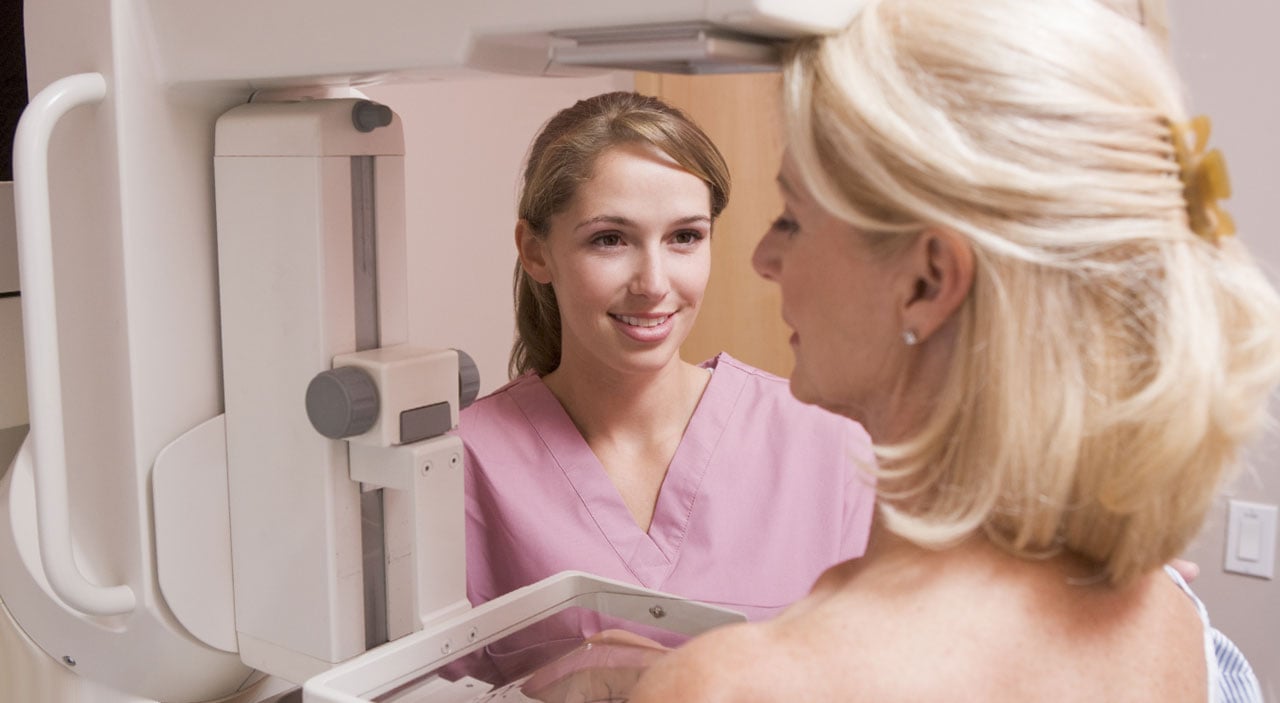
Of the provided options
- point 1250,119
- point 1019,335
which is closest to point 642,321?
point 1019,335

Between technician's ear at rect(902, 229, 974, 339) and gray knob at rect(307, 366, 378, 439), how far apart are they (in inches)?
13.9

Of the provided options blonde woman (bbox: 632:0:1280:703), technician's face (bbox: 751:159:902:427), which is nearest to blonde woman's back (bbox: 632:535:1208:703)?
blonde woman (bbox: 632:0:1280:703)

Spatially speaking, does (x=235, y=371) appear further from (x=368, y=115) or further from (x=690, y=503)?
(x=690, y=503)

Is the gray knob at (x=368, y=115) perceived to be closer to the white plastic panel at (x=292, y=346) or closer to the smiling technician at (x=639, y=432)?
the white plastic panel at (x=292, y=346)

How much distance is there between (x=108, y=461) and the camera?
34.5 inches

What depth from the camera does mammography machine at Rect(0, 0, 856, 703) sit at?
787 mm

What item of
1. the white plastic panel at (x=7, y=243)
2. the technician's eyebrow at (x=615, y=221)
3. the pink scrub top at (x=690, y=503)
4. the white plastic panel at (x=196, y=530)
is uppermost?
the white plastic panel at (x=7, y=243)

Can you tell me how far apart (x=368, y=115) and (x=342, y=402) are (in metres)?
0.20

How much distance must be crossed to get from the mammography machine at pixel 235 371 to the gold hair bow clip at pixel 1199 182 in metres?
0.44

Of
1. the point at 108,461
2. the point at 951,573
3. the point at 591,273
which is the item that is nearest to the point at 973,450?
the point at 951,573

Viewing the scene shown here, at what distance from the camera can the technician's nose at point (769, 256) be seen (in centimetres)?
77

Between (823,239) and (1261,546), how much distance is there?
4.76ft

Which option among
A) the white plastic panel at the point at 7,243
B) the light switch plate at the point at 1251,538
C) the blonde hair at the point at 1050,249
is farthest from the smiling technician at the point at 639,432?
the light switch plate at the point at 1251,538

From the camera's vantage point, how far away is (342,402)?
2.53 ft
